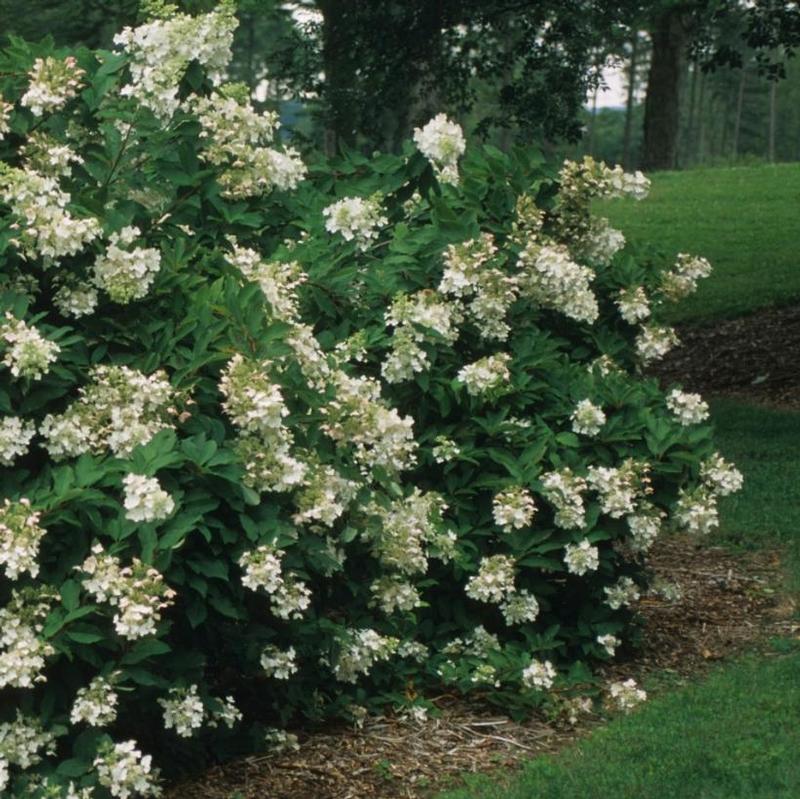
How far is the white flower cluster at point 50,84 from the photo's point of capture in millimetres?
5160

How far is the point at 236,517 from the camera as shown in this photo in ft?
A: 15.9

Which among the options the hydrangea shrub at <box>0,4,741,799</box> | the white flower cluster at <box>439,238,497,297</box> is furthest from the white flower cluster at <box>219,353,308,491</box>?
the white flower cluster at <box>439,238,497,297</box>

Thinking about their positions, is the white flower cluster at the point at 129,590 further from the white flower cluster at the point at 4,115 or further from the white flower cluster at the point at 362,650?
the white flower cluster at the point at 4,115

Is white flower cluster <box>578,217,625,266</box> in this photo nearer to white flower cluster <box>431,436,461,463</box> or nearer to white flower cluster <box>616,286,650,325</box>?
white flower cluster <box>616,286,650,325</box>

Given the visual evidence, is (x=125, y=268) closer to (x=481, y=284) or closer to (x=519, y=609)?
(x=481, y=284)

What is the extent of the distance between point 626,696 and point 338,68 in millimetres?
9638

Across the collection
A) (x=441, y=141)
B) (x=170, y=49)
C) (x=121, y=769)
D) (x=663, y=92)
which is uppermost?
(x=663, y=92)

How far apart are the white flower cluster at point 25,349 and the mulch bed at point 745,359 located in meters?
9.35

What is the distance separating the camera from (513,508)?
→ 19.0ft

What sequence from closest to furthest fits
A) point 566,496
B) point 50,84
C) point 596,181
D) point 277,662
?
point 277,662
point 50,84
point 566,496
point 596,181

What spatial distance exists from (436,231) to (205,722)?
6.97ft

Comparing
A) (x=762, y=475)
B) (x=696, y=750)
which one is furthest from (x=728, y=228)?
(x=696, y=750)

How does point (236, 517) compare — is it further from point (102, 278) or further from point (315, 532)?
point (102, 278)

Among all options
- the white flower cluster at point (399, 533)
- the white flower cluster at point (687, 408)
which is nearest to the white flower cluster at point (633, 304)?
the white flower cluster at point (687, 408)
